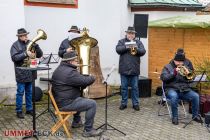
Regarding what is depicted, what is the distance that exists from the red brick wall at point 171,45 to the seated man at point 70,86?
485 cm

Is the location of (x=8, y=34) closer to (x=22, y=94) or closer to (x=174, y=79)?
(x=22, y=94)

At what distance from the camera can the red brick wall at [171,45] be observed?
36.4 ft

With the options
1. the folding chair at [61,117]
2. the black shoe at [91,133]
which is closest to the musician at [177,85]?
the black shoe at [91,133]

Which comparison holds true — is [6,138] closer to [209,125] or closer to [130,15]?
[209,125]

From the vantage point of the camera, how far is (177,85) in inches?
348

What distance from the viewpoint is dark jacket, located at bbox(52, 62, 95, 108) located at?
7.22 meters

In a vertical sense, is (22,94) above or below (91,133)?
above

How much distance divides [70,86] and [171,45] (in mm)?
5595

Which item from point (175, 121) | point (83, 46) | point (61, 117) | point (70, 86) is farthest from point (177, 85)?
point (61, 117)

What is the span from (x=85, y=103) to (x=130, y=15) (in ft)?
21.5

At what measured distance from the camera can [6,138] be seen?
7.30m

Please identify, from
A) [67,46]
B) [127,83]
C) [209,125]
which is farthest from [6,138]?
[209,125]

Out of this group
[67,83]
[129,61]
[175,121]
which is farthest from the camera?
[129,61]

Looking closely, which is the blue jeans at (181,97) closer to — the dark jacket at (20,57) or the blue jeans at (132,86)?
the blue jeans at (132,86)
